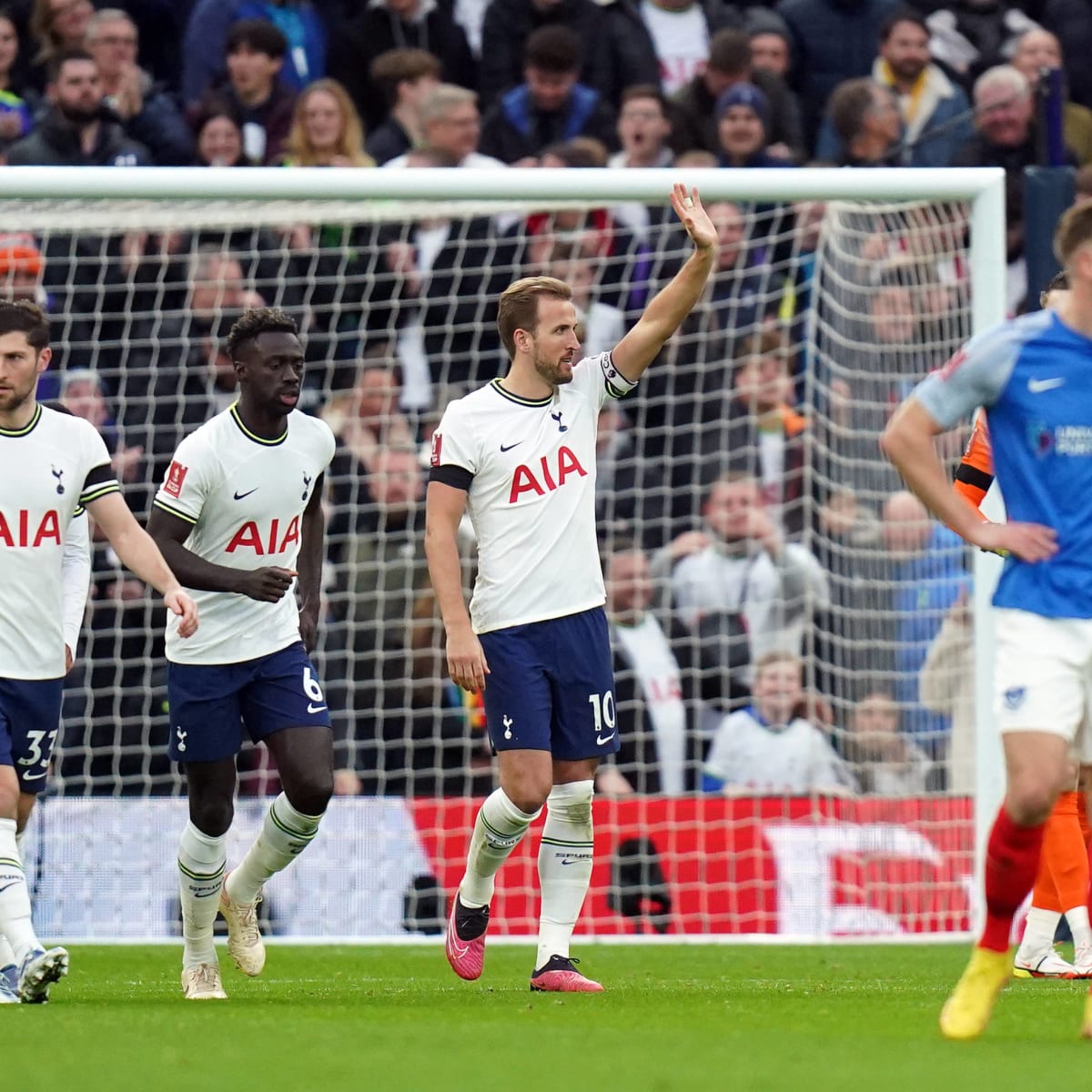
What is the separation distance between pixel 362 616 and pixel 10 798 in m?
5.16

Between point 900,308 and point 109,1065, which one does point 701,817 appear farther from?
point 109,1065

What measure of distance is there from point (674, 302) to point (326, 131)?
6192 millimetres

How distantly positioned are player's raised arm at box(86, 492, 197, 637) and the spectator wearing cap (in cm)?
748

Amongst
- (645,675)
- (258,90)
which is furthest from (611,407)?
(258,90)

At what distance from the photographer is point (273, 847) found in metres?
8.55

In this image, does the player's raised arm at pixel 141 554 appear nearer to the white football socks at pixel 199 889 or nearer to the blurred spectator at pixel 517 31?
the white football socks at pixel 199 889

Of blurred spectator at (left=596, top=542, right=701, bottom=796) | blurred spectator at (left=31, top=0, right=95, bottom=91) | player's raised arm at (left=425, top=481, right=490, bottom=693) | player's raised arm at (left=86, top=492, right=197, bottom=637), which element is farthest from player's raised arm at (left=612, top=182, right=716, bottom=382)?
blurred spectator at (left=31, top=0, right=95, bottom=91)

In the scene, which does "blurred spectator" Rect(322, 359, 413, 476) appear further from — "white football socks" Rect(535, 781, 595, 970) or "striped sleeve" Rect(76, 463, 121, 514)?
"white football socks" Rect(535, 781, 595, 970)

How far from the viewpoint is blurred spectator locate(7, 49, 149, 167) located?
45.4 feet

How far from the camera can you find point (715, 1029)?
6531mm

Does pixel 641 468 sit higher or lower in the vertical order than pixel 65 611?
higher

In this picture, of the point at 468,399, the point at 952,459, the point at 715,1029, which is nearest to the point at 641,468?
the point at 952,459

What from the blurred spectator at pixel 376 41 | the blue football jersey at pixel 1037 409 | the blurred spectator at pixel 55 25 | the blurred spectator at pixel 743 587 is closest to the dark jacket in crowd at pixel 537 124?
the blurred spectator at pixel 376 41

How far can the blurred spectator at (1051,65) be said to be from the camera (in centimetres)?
1527
